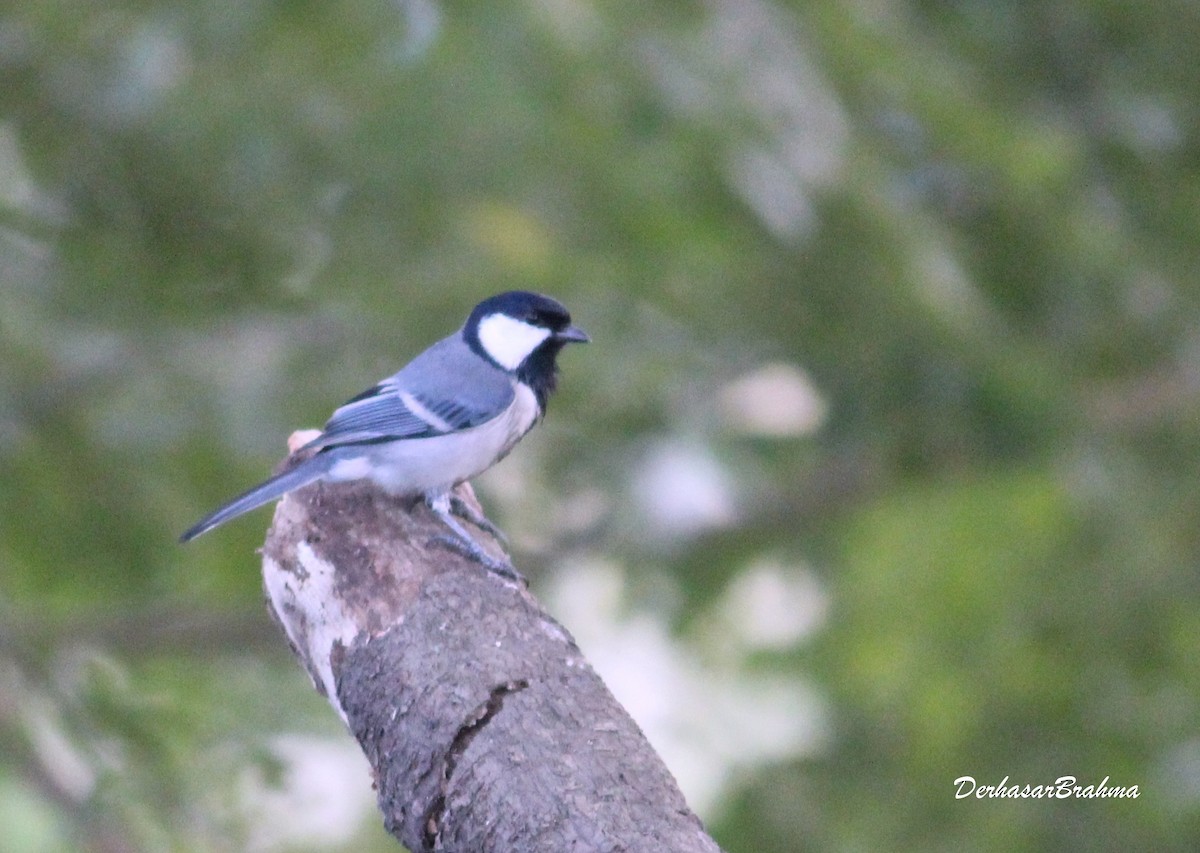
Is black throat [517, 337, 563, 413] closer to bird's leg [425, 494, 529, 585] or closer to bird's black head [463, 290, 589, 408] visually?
bird's black head [463, 290, 589, 408]

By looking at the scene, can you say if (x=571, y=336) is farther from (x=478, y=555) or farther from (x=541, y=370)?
(x=478, y=555)

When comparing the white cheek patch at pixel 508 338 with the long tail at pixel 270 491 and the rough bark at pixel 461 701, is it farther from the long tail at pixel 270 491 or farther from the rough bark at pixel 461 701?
the rough bark at pixel 461 701

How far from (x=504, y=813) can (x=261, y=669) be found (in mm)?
2325

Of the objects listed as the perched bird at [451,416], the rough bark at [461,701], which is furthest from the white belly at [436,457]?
the rough bark at [461,701]

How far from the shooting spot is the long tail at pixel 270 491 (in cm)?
243

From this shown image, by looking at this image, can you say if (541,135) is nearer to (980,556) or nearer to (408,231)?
(408,231)

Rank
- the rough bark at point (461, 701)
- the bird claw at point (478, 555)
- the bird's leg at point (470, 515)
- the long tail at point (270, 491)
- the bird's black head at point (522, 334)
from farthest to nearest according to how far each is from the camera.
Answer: the bird's black head at point (522, 334), the bird's leg at point (470, 515), the long tail at point (270, 491), the bird claw at point (478, 555), the rough bark at point (461, 701)

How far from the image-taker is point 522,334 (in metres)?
3.00

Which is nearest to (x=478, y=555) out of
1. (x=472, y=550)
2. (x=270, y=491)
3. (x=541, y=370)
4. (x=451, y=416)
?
(x=472, y=550)

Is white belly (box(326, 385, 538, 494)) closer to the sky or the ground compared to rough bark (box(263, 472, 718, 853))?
closer to the sky

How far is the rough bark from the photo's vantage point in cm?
170

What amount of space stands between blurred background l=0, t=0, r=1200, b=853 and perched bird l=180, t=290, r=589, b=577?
0.12m

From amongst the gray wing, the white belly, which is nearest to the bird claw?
the white belly

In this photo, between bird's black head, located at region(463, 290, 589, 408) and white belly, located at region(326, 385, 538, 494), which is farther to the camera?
bird's black head, located at region(463, 290, 589, 408)
